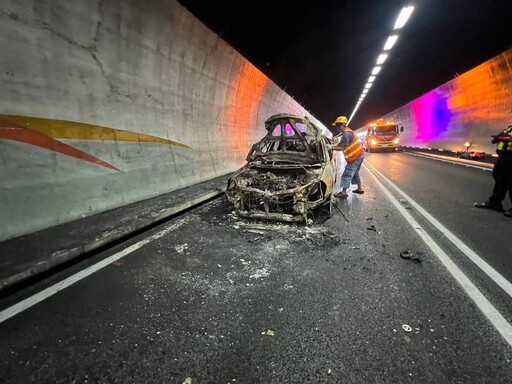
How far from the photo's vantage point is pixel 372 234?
4.80m

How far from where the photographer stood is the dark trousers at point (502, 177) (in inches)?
235

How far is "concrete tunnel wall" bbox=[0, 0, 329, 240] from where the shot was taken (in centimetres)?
385

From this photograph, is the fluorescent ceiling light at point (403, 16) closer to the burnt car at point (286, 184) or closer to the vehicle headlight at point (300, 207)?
the burnt car at point (286, 184)

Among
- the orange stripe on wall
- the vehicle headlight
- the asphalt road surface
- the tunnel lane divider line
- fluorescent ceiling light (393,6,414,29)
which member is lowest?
the asphalt road surface

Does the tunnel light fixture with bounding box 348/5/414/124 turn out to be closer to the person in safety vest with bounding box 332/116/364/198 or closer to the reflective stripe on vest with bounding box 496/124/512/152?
the person in safety vest with bounding box 332/116/364/198

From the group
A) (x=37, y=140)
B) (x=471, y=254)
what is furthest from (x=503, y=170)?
(x=37, y=140)

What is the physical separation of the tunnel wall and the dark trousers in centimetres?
1207

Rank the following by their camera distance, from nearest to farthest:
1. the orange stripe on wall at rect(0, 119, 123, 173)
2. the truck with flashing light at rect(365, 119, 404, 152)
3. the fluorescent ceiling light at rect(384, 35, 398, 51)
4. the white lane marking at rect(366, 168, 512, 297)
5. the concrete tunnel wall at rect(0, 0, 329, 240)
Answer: the white lane marking at rect(366, 168, 512, 297) → the orange stripe on wall at rect(0, 119, 123, 173) → the concrete tunnel wall at rect(0, 0, 329, 240) → the fluorescent ceiling light at rect(384, 35, 398, 51) → the truck with flashing light at rect(365, 119, 404, 152)

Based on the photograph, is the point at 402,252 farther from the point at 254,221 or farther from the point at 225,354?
the point at 225,354

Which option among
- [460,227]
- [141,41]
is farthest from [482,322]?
[141,41]

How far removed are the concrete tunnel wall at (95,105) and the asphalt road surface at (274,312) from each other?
1367 millimetres

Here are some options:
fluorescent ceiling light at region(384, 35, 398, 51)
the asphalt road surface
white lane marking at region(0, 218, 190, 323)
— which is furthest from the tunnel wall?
white lane marking at region(0, 218, 190, 323)

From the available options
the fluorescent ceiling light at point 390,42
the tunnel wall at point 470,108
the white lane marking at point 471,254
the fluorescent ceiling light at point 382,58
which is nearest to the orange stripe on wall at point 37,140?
the white lane marking at point 471,254

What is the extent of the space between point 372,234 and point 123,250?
3.88 metres
